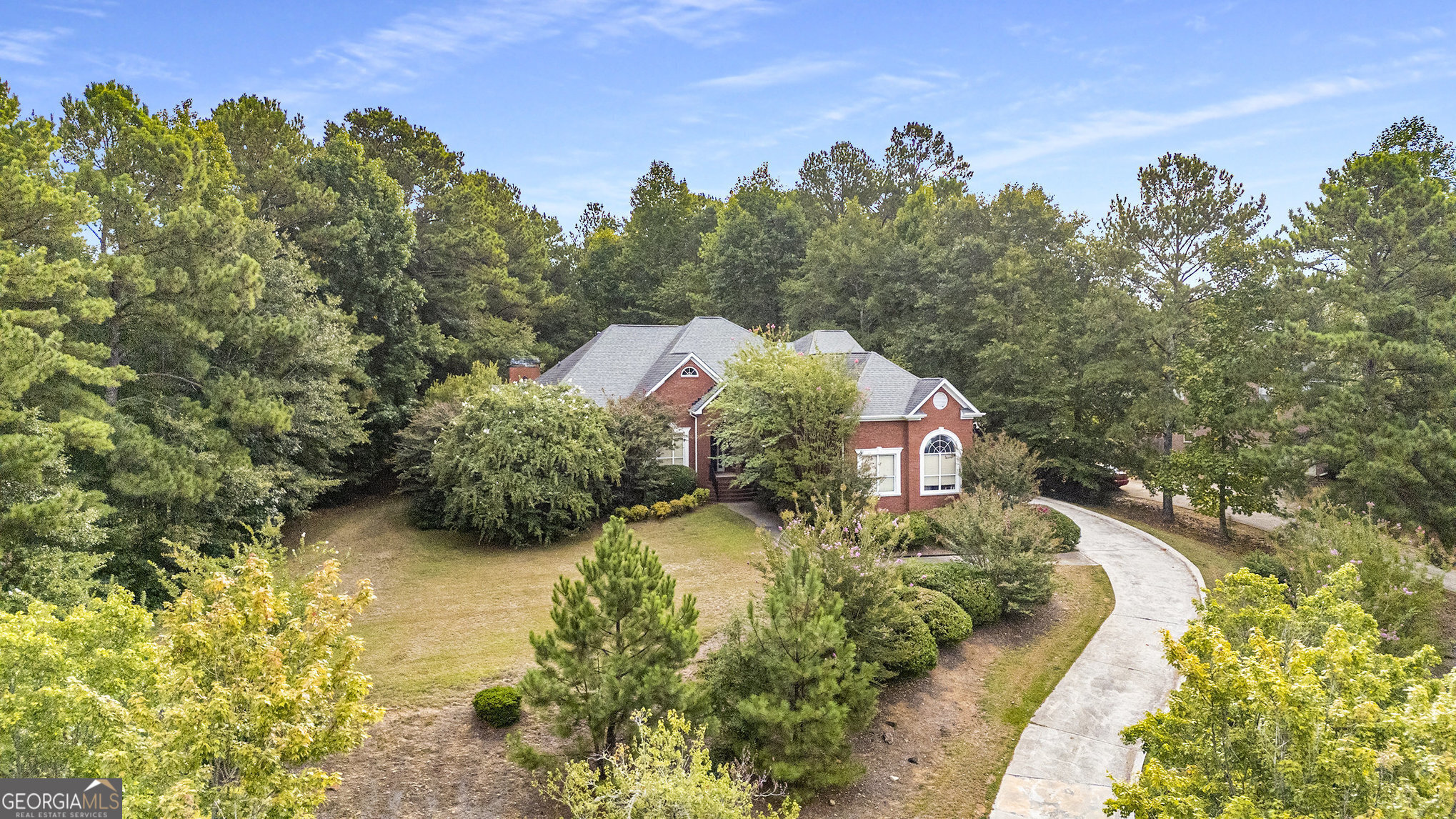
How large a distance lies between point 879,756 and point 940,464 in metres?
15.9

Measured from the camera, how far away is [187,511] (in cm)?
2102

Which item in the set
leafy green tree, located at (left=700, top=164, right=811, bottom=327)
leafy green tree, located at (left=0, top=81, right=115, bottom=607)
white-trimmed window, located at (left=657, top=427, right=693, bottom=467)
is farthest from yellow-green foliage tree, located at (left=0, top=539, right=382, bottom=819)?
leafy green tree, located at (left=700, top=164, right=811, bottom=327)

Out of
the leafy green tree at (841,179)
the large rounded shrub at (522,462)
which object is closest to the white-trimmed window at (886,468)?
the large rounded shrub at (522,462)

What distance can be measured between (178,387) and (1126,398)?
116ft

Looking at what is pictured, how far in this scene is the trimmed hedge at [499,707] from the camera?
41.8 feet

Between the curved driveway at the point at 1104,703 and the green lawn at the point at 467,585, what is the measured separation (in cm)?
641

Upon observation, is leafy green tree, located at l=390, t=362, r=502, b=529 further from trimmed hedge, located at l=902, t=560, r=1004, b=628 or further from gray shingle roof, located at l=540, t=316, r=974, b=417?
trimmed hedge, located at l=902, t=560, r=1004, b=628

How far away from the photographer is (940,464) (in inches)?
1083

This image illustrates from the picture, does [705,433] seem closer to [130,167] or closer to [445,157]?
[130,167]

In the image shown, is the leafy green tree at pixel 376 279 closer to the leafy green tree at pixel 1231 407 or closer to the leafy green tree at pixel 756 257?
the leafy green tree at pixel 756 257

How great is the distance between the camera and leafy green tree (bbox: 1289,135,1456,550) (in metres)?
22.3

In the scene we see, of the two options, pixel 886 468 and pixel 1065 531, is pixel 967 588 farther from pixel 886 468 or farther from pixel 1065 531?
pixel 886 468

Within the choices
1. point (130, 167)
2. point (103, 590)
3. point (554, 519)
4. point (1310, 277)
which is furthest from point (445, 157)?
point (1310, 277)

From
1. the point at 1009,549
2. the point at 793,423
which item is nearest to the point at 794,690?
the point at 1009,549
